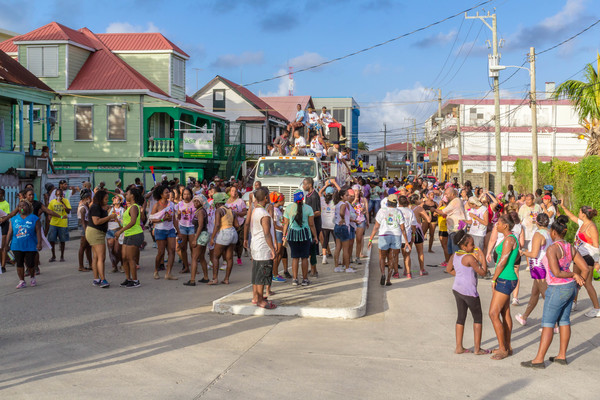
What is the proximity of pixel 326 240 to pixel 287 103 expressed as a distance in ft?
168

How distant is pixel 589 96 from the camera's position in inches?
939

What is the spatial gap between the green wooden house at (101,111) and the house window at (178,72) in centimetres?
120

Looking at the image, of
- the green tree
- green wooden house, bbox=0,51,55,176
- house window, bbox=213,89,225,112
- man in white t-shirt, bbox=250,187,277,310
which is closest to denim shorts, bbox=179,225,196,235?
man in white t-shirt, bbox=250,187,277,310

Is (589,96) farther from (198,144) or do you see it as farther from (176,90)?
(176,90)

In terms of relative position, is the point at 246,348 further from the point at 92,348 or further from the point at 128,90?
the point at 128,90

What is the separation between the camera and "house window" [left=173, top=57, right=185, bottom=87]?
3331 centimetres

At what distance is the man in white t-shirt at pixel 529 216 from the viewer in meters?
12.2

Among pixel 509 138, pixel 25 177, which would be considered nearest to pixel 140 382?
pixel 25 177

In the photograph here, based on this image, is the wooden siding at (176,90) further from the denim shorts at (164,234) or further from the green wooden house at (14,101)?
the denim shorts at (164,234)

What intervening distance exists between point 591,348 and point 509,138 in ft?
183

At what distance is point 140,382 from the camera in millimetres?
5895

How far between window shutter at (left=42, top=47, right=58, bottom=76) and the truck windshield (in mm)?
16490

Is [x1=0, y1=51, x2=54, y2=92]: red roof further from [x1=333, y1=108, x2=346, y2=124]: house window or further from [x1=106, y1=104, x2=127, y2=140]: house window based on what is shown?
[x1=333, y1=108, x2=346, y2=124]: house window

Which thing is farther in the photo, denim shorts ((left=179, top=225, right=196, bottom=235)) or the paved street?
denim shorts ((left=179, top=225, right=196, bottom=235))
